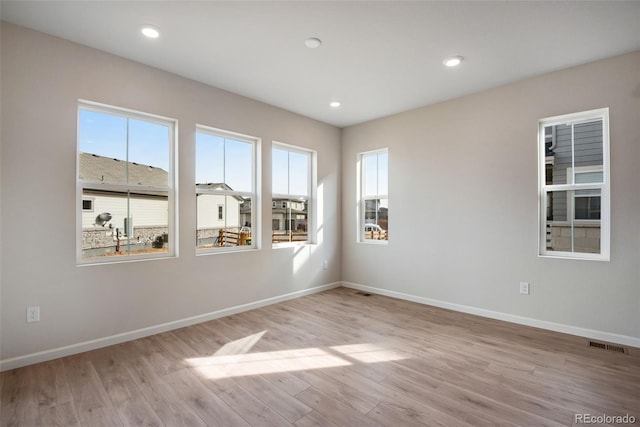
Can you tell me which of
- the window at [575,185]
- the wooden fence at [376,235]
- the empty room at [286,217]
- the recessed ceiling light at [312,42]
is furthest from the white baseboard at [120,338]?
the window at [575,185]

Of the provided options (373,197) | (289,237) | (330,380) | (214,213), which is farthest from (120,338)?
(373,197)

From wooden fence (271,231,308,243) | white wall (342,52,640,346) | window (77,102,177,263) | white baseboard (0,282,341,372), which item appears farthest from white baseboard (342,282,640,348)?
window (77,102,177,263)

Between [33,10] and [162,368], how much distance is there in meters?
2.98

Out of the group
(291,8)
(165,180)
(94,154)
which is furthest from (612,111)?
(94,154)

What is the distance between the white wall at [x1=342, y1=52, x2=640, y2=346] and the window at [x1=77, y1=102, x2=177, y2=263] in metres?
3.06

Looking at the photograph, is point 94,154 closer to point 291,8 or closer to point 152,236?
point 152,236

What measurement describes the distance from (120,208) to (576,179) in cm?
485

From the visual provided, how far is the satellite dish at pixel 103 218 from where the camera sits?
3.01 meters

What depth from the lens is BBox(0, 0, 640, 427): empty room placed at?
227cm

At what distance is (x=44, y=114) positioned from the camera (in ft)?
8.65

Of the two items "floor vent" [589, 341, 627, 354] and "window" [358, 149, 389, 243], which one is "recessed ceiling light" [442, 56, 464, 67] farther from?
"floor vent" [589, 341, 627, 354]

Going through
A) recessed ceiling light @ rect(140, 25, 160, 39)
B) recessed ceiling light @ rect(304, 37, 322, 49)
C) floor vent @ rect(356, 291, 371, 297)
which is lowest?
floor vent @ rect(356, 291, 371, 297)

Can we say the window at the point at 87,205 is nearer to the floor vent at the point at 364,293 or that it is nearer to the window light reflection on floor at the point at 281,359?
the window light reflection on floor at the point at 281,359

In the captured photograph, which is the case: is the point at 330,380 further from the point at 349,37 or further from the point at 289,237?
the point at 349,37
